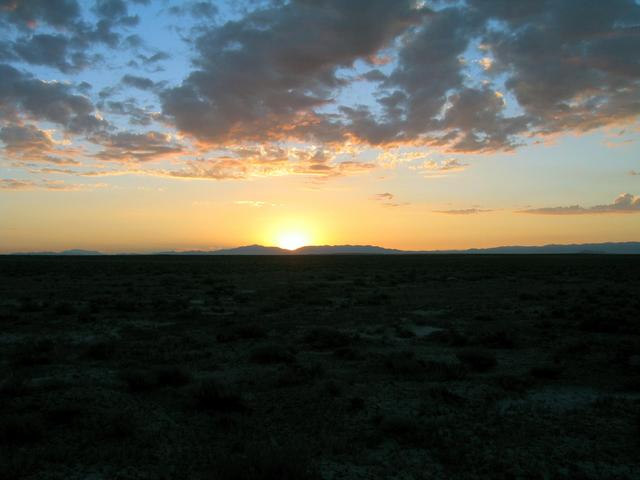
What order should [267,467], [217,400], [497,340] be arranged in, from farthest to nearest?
[497,340], [217,400], [267,467]

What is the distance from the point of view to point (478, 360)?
11453 millimetres

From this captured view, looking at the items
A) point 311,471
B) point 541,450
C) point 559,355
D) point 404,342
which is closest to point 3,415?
point 311,471

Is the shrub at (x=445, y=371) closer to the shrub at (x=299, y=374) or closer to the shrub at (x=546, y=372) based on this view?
the shrub at (x=546, y=372)

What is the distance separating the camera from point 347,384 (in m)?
9.84

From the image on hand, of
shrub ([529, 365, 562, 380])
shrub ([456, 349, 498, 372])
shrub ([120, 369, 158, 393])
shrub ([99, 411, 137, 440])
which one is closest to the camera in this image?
shrub ([99, 411, 137, 440])

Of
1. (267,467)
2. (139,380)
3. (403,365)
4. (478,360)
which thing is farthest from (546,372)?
(139,380)

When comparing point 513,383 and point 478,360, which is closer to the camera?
point 513,383

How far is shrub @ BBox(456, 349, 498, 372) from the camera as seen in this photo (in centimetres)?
1130

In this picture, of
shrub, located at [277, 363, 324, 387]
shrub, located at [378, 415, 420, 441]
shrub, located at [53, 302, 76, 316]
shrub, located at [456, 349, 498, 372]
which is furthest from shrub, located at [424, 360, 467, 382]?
shrub, located at [53, 302, 76, 316]

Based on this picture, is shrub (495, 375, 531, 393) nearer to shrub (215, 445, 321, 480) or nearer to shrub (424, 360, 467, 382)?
shrub (424, 360, 467, 382)

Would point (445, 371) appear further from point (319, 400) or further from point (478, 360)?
point (319, 400)

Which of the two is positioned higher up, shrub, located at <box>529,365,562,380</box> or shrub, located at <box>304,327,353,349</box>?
shrub, located at <box>304,327,353,349</box>

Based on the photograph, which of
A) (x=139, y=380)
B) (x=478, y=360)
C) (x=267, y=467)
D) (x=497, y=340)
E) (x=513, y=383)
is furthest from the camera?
(x=497, y=340)

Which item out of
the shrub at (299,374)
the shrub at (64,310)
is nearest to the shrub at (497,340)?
the shrub at (299,374)
